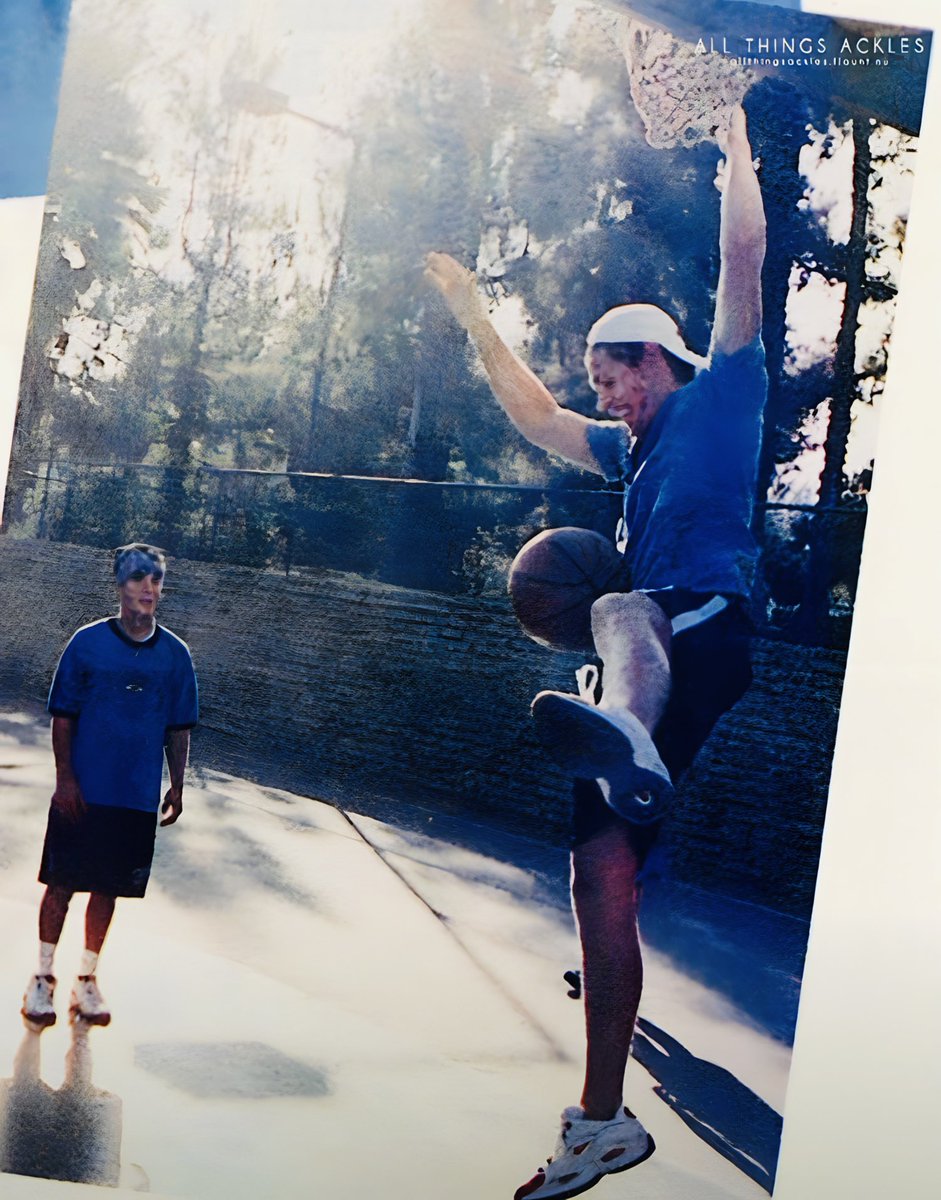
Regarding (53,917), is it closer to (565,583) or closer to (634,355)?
(565,583)

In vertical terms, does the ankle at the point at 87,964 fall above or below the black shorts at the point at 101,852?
below

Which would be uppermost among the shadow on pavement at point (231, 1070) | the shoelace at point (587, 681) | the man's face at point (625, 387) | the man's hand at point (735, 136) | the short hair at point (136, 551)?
the man's hand at point (735, 136)

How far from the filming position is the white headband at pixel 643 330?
2227 millimetres

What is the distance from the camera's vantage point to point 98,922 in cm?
221

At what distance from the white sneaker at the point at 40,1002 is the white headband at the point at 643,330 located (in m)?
1.75

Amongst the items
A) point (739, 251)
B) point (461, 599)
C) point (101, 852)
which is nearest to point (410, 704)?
point (461, 599)

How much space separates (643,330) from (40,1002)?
1877 millimetres

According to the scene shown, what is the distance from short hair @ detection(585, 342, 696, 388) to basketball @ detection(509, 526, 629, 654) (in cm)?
36

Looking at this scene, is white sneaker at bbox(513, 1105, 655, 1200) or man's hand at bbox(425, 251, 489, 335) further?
man's hand at bbox(425, 251, 489, 335)

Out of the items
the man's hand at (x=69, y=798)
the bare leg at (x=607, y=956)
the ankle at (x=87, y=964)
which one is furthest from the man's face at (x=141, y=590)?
the bare leg at (x=607, y=956)

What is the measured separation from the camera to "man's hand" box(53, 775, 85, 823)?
2227mm

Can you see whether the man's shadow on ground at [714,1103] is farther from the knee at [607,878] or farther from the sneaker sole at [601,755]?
the sneaker sole at [601,755]

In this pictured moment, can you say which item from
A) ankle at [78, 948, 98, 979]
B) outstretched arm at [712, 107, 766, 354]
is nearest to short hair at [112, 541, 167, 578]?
ankle at [78, 948, 98, 979]

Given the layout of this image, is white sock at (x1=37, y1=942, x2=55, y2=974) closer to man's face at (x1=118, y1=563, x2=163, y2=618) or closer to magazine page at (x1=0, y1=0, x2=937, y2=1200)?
magazine page at (x1=0, y1=0, x2=937, y2=1200)
